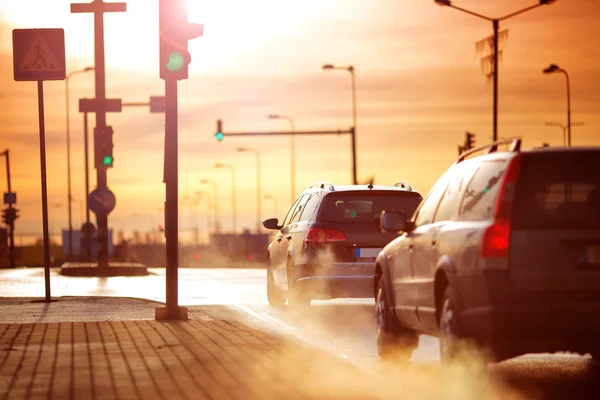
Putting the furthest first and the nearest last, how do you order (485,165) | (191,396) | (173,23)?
(173,23)
(485,165)
(191,396)

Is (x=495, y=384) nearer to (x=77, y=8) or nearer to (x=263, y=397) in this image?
(x=263, y=397)

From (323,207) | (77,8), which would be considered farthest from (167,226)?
(77,8)

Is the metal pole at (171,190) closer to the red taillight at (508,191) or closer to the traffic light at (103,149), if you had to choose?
the red taillight at (508,191)

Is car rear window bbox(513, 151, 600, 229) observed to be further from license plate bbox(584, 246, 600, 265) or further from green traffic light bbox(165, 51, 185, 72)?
green traffic light bbox(165, 51, 185, 72)

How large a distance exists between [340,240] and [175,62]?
Answer: 3.35 metres

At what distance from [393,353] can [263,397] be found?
11.2 feet

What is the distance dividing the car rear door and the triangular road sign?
1123 centimetres

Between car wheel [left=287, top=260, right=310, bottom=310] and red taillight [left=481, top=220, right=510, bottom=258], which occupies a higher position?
red taillight [left=481, top=220, right=510, bottom=258]

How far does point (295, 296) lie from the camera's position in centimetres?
1878

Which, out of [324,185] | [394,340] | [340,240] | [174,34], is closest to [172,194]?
[174,34]

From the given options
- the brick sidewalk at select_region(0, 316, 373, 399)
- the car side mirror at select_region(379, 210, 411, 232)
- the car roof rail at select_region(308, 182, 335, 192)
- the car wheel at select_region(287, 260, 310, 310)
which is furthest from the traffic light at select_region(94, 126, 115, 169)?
the car side mirror at select_region(379, 210, 411, 232)

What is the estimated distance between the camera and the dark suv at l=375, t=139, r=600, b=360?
373 inches

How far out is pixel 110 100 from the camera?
1435 inches

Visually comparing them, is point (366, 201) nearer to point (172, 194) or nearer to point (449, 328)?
point (172, 194)
